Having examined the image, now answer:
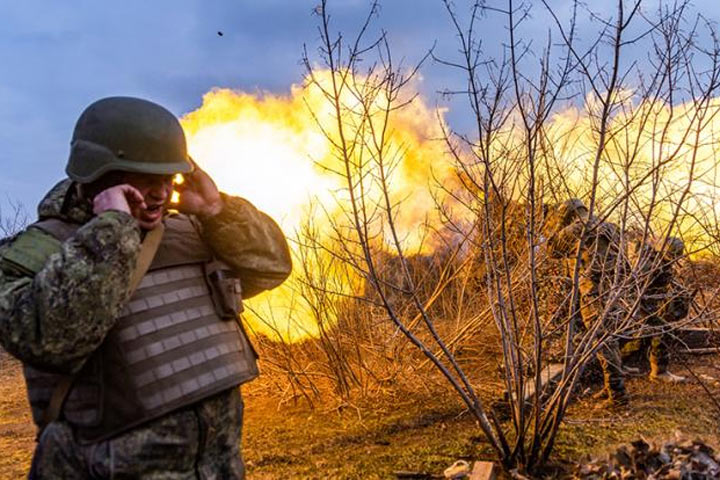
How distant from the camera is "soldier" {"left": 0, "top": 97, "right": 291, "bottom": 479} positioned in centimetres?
150

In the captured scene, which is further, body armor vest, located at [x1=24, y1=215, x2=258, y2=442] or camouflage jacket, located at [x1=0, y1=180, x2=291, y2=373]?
body armor vest, located at [x1=24, y1=215, x2=258, y2=442]

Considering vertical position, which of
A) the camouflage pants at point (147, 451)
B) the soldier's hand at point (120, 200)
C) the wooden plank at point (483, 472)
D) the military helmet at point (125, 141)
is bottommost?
the wooden plank at point (483, 472)

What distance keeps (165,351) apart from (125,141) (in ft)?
2.10

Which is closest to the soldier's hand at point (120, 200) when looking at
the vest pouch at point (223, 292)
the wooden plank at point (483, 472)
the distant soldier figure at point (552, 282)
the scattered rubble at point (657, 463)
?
the vest pouch at point (223, 292)

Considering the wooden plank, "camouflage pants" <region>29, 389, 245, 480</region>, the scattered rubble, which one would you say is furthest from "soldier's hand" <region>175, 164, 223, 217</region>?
the scattered rubble

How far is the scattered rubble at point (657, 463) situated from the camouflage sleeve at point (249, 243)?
2.56 m

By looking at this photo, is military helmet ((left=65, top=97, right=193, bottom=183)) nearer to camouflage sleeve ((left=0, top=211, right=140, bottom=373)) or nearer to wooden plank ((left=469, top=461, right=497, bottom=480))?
camouflage sleeve ((left=0, top=211, right=140, bottom=373))

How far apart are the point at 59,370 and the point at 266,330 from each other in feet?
15.9

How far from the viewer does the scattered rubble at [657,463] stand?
3444 mm

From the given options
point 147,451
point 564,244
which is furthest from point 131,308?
point 564,244

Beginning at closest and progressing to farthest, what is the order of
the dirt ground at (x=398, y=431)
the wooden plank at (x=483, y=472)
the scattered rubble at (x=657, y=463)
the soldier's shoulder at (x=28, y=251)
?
the soldier's shoulder at (x=28, y=251) < the scattered rubble at (x=657, y=463) < the wooden plank at (x=483, y=472) < the dirt ground at (x=398, y=431)

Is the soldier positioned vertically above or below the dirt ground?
above

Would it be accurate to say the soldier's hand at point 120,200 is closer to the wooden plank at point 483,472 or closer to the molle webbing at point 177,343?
the molle webbing at point 177,343

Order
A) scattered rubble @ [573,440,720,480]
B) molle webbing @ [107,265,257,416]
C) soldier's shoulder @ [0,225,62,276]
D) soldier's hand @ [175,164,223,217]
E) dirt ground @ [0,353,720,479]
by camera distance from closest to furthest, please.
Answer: soldier's shoulder @ [0,225,62,276] < molle webbing @ [107,265,257,416] < soldier's hand @ [175,164,223,217] < scattered rubble @ [573,440,720,480] < dirt ground @ [0,353,720,479]
